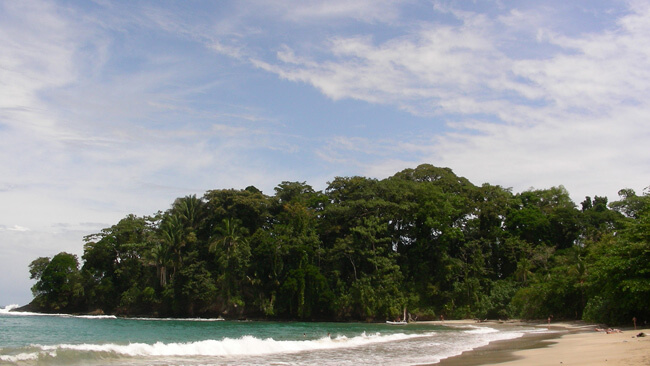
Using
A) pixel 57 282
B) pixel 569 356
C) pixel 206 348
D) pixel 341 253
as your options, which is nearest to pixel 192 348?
pixel 206 348

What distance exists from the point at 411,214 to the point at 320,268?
32.1 ft

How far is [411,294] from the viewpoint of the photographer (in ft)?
137

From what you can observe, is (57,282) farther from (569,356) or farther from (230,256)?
(569,356)

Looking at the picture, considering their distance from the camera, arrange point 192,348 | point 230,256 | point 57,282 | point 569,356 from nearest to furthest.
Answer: point 569,356, point 192,348, point 230,256, point 57,282

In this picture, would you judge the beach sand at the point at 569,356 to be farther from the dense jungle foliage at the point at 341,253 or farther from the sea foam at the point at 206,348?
the dense jungle foliage at the point at 341,253

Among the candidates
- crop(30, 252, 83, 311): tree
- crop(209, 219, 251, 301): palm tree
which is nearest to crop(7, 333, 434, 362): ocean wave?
crop(209, 219, 251, 301): palm tree

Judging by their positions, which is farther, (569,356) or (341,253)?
(341,253)

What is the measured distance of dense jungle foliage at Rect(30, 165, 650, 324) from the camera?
1640 inches

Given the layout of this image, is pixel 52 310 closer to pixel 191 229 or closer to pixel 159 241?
pixel 159 241

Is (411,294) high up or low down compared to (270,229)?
down

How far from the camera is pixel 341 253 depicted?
1711 inches

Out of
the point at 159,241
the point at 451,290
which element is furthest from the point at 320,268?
the point at 159,241

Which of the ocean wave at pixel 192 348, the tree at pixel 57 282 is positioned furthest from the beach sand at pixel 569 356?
the tree at pixel 57 282

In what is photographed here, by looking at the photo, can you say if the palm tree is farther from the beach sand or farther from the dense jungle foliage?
the beach sand
